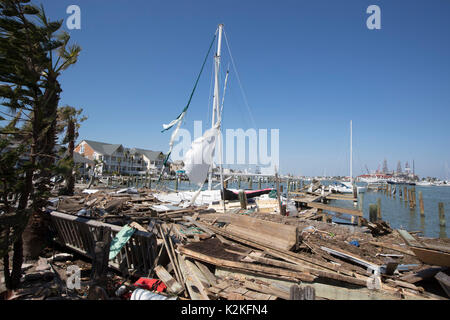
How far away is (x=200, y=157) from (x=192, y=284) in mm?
11413

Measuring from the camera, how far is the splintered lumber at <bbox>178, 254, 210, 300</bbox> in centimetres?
552

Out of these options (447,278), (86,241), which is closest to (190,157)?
(86,241)

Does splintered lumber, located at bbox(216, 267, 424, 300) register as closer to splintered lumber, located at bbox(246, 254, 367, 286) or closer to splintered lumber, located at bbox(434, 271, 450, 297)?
splintered lumber, located at bbox(246, 254, 367, 286)

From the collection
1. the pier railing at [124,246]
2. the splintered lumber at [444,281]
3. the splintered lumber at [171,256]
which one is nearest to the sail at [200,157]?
the pier railing at [124,246]

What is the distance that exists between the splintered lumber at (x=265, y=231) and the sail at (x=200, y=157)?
25.8ft

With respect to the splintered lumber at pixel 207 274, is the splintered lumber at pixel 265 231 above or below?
above

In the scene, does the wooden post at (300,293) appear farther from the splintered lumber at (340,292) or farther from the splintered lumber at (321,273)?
the splintered lumber at (321,273)

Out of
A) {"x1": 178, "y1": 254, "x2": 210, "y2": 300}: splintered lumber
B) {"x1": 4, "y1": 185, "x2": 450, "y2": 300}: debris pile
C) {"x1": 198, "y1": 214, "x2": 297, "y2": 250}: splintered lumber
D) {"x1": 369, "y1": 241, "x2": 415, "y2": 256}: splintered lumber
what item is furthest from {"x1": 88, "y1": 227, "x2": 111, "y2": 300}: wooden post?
{"x1": 369, "y1": 241, "x2": 415, "y2": 256}: splintered lumber

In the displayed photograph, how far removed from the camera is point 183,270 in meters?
6.55

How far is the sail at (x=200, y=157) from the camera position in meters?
16.8

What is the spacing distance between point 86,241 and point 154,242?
3.02 metres
